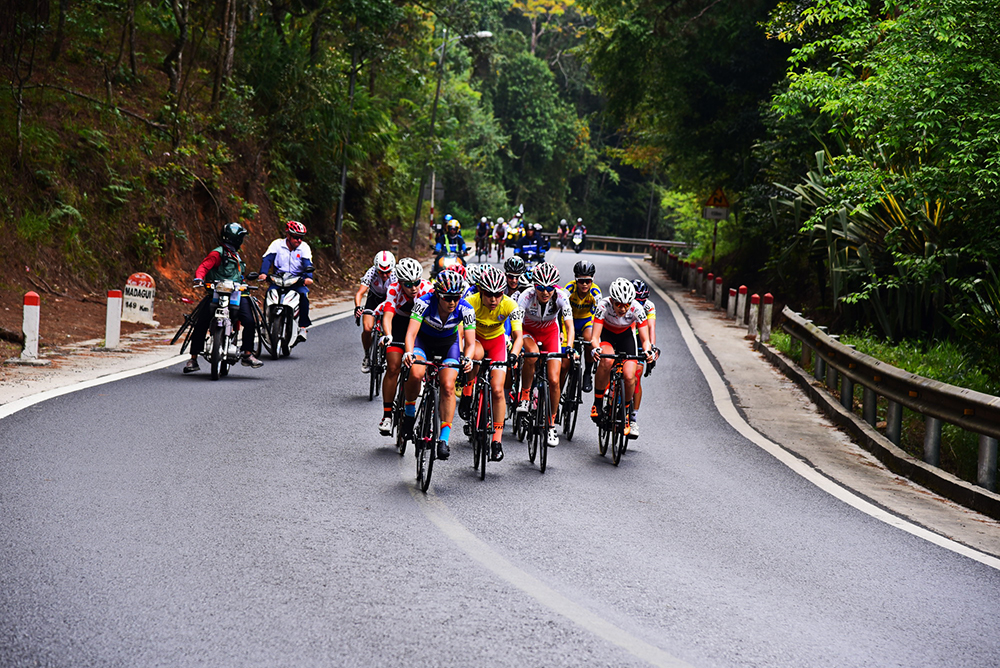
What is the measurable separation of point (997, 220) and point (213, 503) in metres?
10.2

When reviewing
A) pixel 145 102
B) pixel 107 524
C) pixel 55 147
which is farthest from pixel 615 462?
pixel 145 102

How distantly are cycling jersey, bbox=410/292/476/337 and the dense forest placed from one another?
6.13 metres

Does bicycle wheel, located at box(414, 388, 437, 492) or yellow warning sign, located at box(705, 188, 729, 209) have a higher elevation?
yellow warning sign, located at box(705, 188, 729, 209)

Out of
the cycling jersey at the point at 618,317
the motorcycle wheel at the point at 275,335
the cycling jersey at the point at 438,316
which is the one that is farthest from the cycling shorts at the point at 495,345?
the motorcycle wheel at the point at 275,335

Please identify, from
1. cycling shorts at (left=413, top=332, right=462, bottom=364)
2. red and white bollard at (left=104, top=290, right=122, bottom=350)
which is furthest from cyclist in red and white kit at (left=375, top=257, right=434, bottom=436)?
red and white bollard at (left=104, top=290, right=122, bottom=350)

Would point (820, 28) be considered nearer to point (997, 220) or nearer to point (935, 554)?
point (997, 220)

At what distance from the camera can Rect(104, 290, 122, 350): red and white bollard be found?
565 inches

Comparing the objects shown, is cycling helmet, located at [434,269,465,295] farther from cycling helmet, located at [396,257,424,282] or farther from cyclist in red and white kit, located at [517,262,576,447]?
cyclist in red and white kit, located at [517,262,576,447]

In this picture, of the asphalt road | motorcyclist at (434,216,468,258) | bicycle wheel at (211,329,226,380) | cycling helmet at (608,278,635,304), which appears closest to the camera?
the asphalt road

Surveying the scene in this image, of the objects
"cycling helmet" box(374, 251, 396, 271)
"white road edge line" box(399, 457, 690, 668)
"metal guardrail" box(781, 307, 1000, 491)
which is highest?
"cycling helmet" box(374, 251, 396, 271)

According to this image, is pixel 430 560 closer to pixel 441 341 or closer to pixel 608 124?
pixel 441 341

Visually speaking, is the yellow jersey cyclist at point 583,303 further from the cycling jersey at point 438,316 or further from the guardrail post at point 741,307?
the guardrail post at point 741,307

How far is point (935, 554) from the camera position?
7.04 meters

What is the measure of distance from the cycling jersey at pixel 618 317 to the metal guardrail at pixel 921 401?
2.65m
